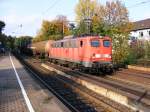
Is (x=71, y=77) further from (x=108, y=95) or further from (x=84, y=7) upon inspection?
(x=84, y=7)

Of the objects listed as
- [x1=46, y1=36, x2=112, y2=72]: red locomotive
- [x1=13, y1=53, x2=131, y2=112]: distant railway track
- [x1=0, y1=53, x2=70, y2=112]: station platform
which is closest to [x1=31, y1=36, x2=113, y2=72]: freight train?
[x1=46, y1=36, x2=112, y2=72]: red locomotive

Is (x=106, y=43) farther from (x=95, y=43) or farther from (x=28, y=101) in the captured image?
(x=28, y=101)

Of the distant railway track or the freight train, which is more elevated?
the freight train

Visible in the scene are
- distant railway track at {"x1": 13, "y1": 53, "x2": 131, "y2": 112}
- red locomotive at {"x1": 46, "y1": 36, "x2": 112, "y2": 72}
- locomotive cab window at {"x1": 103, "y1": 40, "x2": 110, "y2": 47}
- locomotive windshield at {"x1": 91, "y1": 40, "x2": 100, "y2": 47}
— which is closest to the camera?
distant railway track at {"x1": 13, "y1": 53, "x2": 131, "y2": 112}

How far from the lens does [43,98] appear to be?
17109 millimetres

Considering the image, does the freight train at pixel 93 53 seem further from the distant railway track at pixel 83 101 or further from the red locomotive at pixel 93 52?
the distant railway track at pixel 83 101

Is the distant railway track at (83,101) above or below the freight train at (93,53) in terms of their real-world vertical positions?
below

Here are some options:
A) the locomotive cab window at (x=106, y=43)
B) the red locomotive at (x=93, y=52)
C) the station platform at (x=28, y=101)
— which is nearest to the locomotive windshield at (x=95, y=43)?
the red locomotive at (x=93, y=52)

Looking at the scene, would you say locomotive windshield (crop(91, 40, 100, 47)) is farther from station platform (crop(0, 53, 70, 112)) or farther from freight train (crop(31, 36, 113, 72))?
station platform (crop(0, 53, 70, 112))

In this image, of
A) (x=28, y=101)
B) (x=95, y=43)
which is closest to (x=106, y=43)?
(x=95, y=43)

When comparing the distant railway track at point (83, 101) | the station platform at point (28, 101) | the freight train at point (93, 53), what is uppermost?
the freight train at point (93, 53)

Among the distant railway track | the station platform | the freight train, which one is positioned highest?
the freight train

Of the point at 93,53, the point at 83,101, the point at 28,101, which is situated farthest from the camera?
the point at 93,53

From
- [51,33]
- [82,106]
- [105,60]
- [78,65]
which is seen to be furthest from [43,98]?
[51,33]
